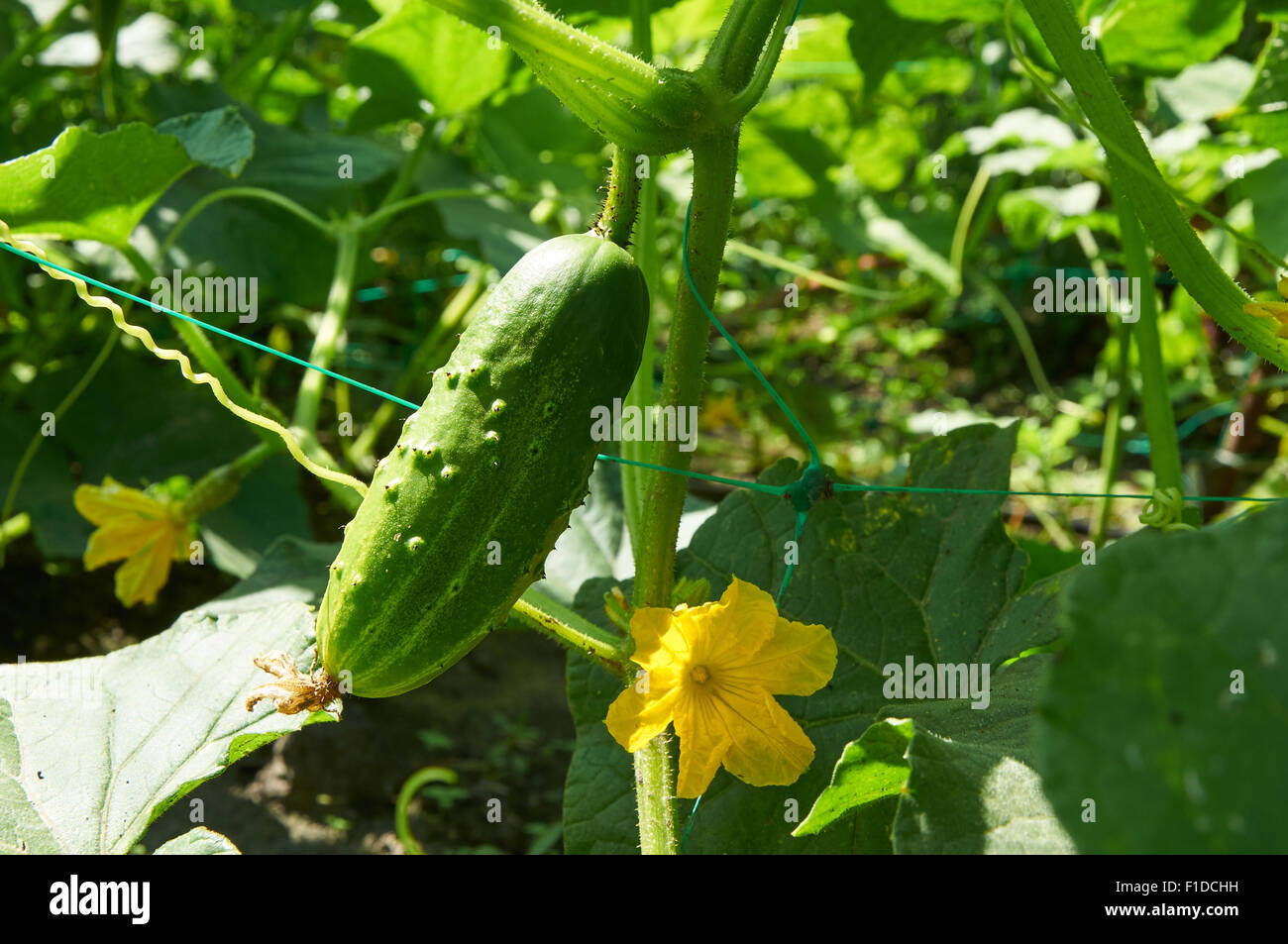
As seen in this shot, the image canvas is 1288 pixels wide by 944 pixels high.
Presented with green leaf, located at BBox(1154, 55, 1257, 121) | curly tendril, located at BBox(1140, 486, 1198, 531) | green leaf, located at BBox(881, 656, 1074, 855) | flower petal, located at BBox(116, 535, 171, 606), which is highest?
green leaf, located at BBox(1154, 55, 1257, 121)

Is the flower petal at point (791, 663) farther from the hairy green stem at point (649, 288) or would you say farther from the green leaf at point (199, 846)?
the green leaf at point (199, 846)

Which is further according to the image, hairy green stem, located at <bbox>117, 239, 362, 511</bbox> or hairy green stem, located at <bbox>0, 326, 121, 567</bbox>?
hairy green stem, located at <bbox>0, 326, 121, 567</bbox>

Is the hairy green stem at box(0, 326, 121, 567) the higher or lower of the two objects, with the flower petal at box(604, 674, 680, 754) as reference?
higher

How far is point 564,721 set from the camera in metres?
1.87

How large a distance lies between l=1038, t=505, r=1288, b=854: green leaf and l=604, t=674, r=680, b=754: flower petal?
369 mm

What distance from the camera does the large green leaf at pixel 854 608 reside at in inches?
37.7

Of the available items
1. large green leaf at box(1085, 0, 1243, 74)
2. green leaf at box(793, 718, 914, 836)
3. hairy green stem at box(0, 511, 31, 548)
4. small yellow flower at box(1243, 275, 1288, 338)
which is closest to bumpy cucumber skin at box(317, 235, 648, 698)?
green leaf at box(793, 718, 914, 836)

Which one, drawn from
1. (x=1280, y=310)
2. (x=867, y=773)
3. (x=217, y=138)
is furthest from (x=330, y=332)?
(x=1280, y=310)

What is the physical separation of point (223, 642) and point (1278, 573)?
87 centimetres

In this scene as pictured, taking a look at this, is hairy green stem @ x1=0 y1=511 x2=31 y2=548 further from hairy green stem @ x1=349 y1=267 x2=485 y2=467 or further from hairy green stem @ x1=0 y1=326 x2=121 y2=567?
hairy green stem @ x1=349 y1=267 x2=485 y2=467

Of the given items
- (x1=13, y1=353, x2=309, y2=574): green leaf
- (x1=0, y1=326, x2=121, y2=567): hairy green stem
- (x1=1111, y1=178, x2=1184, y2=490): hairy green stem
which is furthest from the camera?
(x1=13, y1=353, x2=309, y2=574): green leaf

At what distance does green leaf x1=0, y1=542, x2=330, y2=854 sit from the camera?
868 mm
